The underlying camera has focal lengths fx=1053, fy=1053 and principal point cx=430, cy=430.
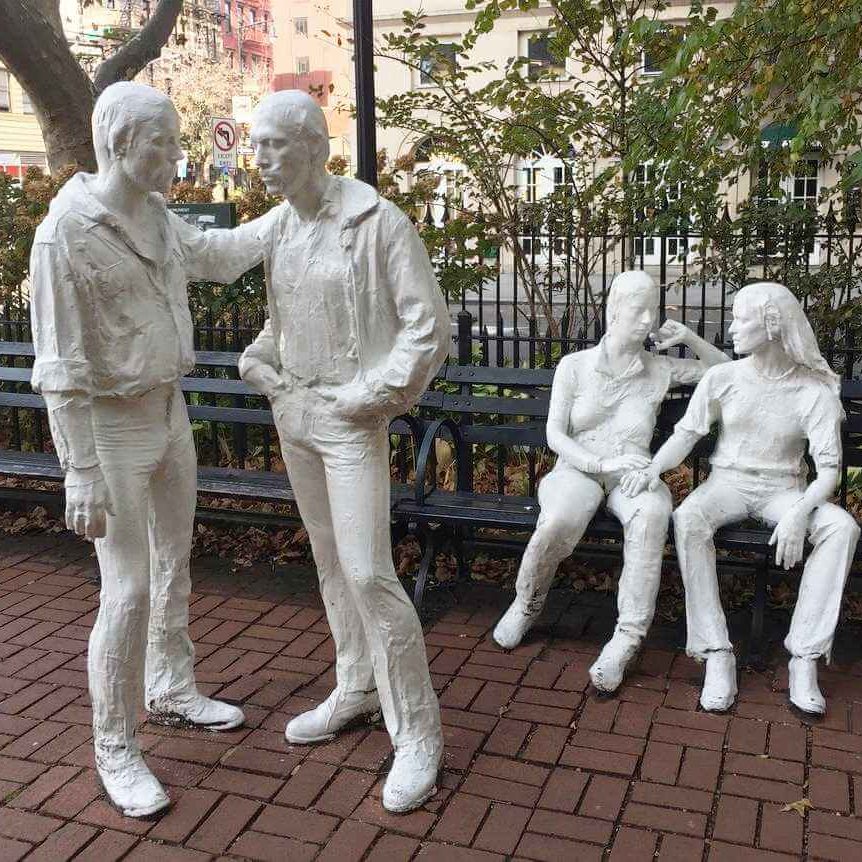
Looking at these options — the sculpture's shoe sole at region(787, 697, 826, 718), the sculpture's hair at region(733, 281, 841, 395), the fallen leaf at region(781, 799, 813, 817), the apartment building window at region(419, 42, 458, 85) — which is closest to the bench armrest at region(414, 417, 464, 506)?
the sculpture's hair at region(733, 281, 841, 395)

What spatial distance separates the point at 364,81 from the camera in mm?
5473

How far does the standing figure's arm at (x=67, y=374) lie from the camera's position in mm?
2941

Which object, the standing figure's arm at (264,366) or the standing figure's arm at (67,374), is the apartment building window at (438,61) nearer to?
the standing figure's arm at (264,366)

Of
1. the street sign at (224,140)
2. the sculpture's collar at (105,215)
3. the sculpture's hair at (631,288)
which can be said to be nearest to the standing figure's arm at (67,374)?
the sculpture's collar at (105,215)

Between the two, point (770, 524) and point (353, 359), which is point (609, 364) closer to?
point (770, 524)

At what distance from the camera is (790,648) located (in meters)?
3.90

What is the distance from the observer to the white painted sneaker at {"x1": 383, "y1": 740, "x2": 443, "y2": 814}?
3.18m

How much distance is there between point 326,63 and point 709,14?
4001 centimetres

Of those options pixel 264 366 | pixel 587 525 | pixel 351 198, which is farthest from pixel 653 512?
pixel 351 198

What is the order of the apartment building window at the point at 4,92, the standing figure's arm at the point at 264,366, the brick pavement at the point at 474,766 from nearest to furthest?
the brick pavement at the point at 474,766 → the standing figure's arm at the point at 264,366 → the apartment building window at the point at 4,92

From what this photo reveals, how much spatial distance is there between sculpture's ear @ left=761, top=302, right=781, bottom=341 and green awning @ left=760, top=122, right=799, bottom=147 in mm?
2425

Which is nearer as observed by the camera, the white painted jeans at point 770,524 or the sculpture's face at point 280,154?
the sculpture's face at point 280,154

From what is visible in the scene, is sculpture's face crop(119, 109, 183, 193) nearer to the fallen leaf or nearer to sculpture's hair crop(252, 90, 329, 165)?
sculpture's hair crop(252, 90, 329, 165)

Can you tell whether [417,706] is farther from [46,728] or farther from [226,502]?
[226,502]
